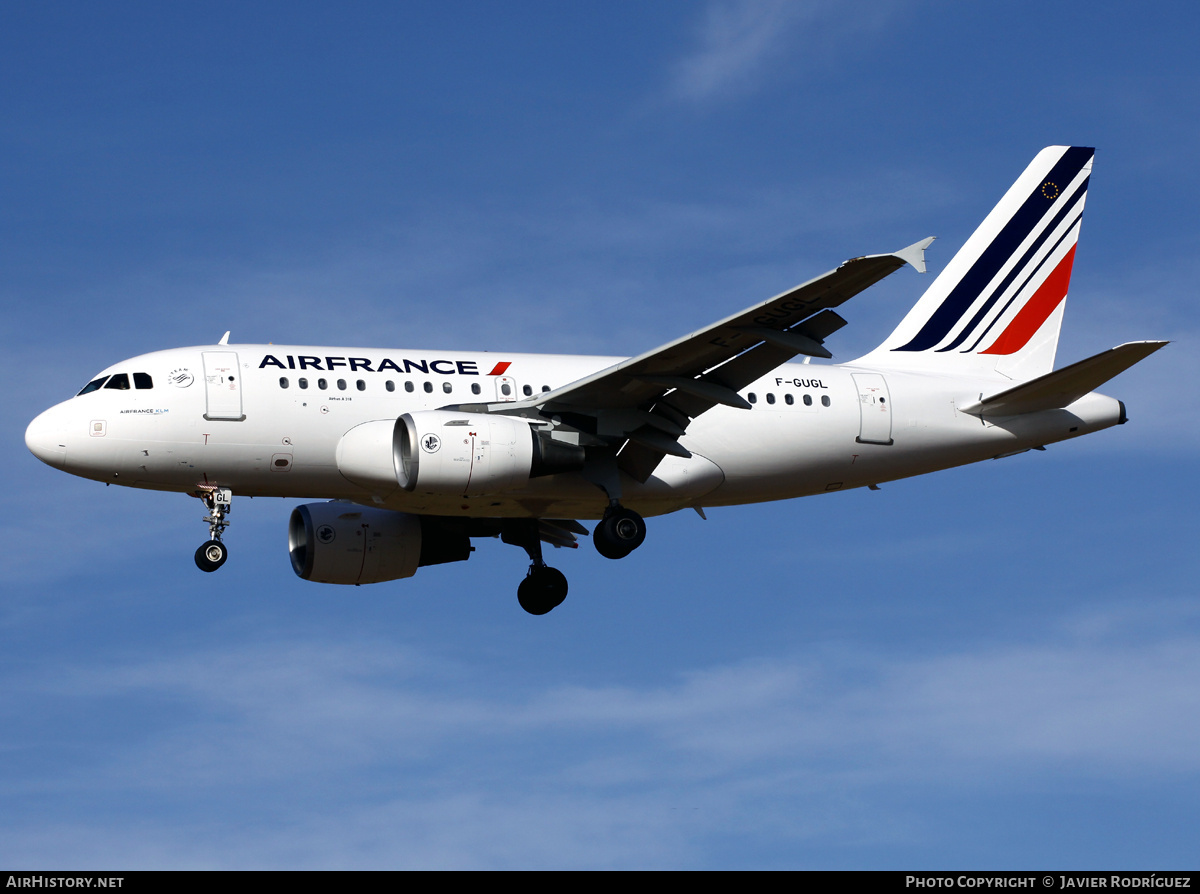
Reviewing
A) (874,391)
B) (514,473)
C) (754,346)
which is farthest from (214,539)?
(874,391)

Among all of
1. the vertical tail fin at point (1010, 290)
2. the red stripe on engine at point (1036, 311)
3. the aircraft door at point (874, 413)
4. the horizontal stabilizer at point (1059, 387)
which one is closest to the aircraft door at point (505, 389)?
the aircraft door at point (874, 413)

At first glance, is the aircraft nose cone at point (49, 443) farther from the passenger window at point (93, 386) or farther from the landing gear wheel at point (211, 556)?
the landing gear wheel at point (211, 556)

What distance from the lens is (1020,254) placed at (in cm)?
3872

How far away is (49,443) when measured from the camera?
103ft

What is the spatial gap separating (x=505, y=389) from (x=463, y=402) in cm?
94

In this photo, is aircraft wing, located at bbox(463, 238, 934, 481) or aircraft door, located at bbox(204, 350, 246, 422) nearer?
aircraft wing, located at bbox(463, 238, 934, 481)

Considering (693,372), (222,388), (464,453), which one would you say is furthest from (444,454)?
(693,372)

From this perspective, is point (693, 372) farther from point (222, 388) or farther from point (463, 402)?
point (222, 388)

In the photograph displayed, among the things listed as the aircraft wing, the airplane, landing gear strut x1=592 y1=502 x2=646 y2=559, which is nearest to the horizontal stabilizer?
the airplane

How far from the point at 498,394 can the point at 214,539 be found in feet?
20.2

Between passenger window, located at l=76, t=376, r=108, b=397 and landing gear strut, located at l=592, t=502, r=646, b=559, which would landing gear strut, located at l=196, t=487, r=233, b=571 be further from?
landing gear strut, located at l=592, t=502, r=646, b=559

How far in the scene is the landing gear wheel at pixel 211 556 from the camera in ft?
103

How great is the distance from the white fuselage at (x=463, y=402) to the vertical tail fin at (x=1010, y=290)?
158cm

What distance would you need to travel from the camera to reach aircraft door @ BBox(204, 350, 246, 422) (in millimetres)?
31250
